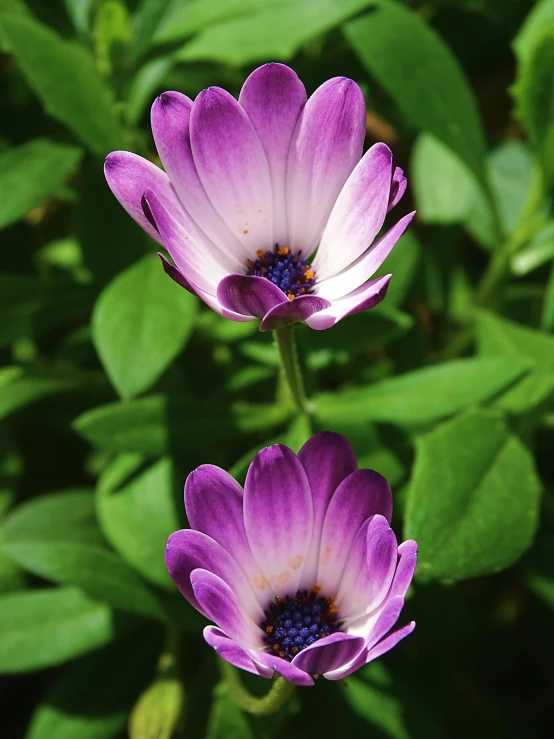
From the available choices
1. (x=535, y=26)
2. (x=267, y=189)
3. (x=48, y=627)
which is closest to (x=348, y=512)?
(x=267, y=189)

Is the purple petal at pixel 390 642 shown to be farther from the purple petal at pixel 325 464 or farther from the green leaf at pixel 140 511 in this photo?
the green leaf at pixel 140 511

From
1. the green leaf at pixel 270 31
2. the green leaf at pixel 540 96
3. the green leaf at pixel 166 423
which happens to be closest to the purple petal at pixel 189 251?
the green leaf at pixel 166 423

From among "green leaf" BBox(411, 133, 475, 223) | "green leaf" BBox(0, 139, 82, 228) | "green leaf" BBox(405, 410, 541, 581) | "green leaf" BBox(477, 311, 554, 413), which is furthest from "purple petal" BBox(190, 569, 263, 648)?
"green leaf" BBox(411, 133, 475, 223)

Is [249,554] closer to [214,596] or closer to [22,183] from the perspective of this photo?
[214,596]

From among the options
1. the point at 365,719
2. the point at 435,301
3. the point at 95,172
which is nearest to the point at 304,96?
the point at 95,172

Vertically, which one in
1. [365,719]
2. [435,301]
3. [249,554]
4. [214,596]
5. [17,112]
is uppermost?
[17,112]

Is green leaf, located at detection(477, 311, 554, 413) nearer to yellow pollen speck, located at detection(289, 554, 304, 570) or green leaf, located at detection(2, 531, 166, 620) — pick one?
yellow pollen speck, located at detection(289, 554, 304, 570)
